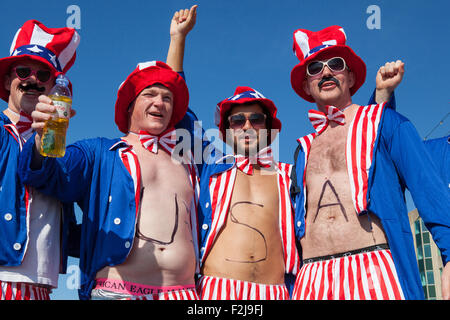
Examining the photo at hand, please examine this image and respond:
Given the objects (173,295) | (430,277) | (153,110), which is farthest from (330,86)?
(430,277)

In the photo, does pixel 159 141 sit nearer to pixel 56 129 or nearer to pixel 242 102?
pixel 242 102

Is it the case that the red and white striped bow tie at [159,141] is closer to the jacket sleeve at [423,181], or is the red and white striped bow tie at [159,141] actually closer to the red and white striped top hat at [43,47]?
the red and white striped top hat at [43,47]

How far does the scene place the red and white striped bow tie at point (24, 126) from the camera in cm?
452

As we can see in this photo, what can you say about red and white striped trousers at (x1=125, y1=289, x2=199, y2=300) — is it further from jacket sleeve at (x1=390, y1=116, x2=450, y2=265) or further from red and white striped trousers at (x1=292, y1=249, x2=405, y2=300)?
jacket sleeve at (x1=390, y1=116, x2=450, y2=265)

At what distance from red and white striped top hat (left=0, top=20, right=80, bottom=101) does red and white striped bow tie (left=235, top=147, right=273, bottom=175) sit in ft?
7.13

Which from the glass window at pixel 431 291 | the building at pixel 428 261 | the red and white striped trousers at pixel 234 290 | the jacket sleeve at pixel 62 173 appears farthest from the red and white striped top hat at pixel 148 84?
the glass window at pixel 431 291

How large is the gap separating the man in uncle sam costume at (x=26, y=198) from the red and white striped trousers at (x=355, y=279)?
91.3 inches

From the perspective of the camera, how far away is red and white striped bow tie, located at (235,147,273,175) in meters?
5.52

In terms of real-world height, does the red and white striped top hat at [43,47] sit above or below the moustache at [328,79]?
above

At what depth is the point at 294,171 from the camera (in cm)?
524

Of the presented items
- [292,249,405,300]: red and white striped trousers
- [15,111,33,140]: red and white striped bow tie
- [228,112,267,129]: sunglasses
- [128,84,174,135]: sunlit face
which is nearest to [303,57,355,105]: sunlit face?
[228,112,267,129]: sunglasses

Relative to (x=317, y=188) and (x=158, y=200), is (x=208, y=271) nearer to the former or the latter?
(x=158, y=200)

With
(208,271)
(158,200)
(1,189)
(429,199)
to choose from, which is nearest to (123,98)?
(158,200)

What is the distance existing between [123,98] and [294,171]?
2.08 meters
